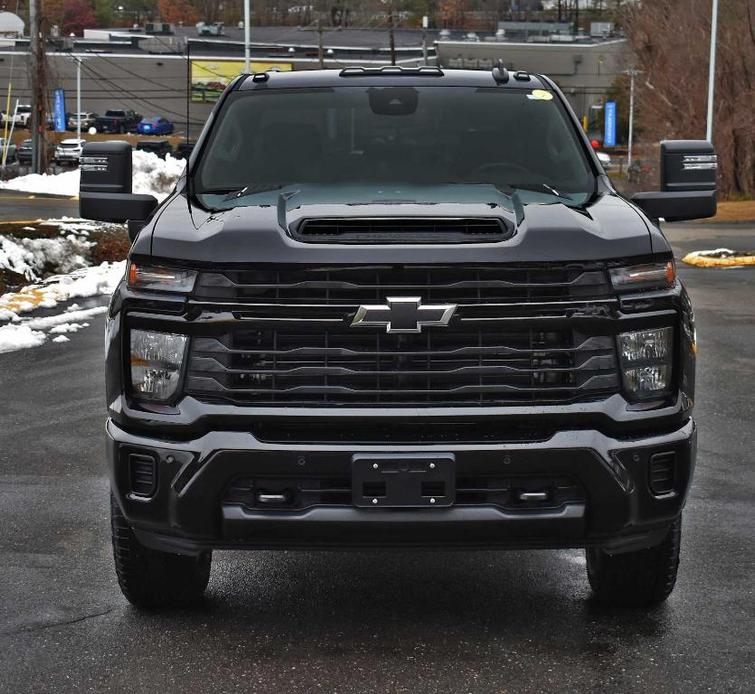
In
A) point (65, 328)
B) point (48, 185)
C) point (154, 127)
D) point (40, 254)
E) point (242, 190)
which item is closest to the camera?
point (242, 190)

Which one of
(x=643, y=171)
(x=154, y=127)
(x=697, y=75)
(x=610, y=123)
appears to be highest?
(x=697, y=75)

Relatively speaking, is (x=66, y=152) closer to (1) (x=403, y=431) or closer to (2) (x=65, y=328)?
(2) (x=65, y=328)

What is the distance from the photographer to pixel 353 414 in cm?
462

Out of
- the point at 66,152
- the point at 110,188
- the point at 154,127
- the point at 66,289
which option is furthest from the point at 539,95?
the point at 154,127

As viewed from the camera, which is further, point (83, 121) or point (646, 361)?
point (83, 121)

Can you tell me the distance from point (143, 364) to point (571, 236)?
4.80 feet

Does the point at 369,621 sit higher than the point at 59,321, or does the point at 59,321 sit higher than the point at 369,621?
the point at 369,621

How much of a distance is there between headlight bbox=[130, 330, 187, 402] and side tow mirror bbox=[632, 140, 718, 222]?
2.13 meters

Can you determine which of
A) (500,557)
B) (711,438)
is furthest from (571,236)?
(711,438)

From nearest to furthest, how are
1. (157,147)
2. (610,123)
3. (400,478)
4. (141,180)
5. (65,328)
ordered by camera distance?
(400,478)
(65,328)
(141,180)
(157,147)
(610,123)

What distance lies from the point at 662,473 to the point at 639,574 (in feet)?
2.21

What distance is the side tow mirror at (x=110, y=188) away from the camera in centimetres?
585

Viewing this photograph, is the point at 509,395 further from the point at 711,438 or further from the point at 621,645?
the point at 711,438

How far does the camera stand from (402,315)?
4.62 metres
